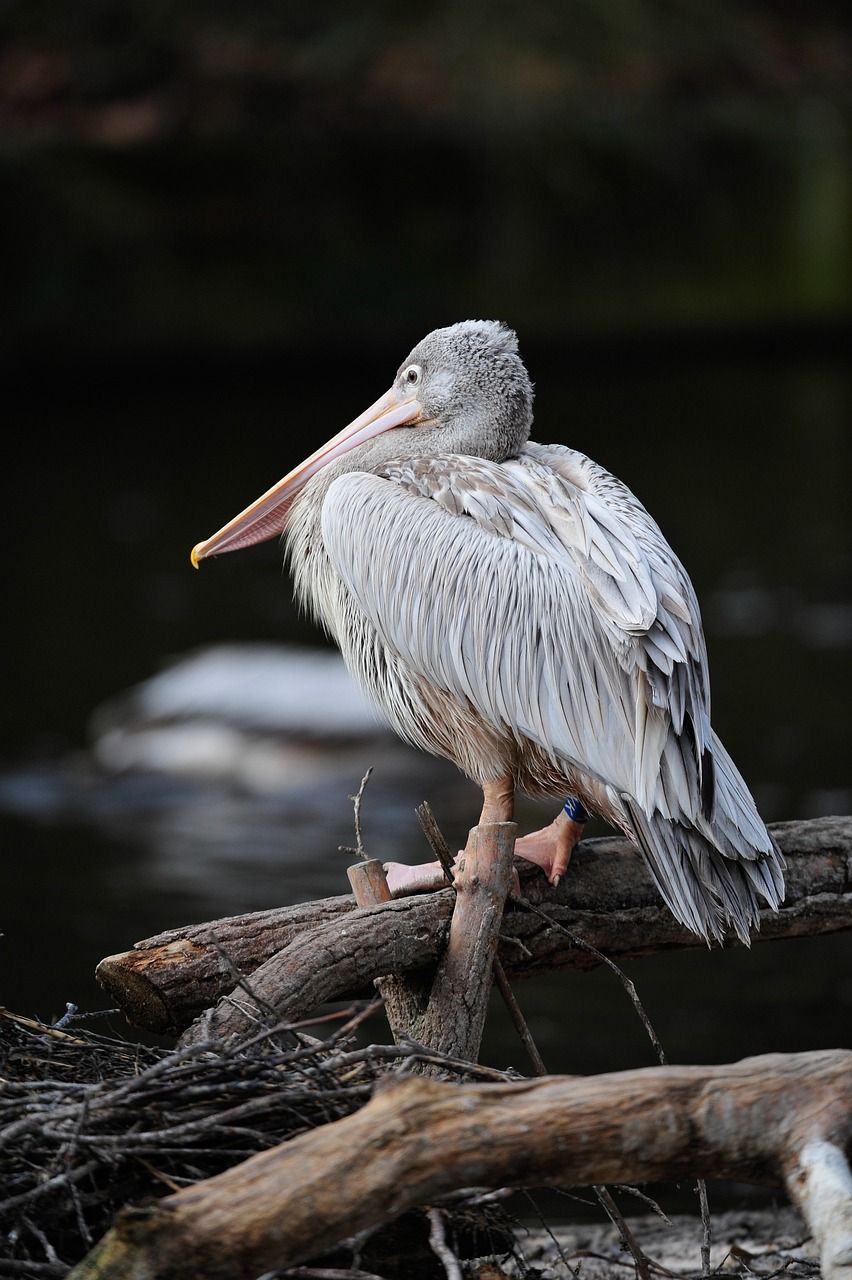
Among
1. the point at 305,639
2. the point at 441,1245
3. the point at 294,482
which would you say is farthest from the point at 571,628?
the point at 305,639

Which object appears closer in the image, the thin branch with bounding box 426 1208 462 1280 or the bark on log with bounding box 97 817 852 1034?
the thin branch with bounding box 426 1208 462 1280

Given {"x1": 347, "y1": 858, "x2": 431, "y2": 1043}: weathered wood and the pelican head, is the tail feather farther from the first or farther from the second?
the pelican head

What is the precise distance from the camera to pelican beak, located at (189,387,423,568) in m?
4.09

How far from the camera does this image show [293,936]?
3256 millimetres

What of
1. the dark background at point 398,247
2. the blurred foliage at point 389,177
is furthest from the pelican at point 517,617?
A: the blurred foliage at point 389,177

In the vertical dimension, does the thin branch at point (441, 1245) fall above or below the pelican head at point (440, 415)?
below

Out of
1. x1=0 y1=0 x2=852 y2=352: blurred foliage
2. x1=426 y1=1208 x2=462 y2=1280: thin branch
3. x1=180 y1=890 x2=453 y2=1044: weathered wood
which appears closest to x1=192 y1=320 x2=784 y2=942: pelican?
x1=180 y1=890 x2=453 y2=1044: weathered wood

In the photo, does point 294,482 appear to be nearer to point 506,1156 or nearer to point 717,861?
point 717,861

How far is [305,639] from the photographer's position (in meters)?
11.1

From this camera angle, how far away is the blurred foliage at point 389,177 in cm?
1873

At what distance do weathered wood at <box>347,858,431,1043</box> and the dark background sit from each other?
9.52 meters

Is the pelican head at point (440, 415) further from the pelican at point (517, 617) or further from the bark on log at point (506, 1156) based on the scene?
the bark on log at point (506, 1156)

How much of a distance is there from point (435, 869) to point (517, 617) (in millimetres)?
532

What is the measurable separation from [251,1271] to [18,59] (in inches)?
761
